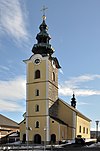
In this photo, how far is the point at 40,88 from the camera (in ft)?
161

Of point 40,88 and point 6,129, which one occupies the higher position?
point 40,88

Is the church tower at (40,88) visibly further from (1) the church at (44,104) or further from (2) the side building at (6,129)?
(2) the side building at (6,129)

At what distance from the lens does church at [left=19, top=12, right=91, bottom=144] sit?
4753 centimetres

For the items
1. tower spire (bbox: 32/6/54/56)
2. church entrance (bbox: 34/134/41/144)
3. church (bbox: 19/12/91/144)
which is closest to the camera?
church (bbox: 19/12/91/144)

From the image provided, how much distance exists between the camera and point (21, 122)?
50.5 m

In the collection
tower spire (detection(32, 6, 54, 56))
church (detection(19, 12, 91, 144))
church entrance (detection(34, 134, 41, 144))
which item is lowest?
church entrance (detection(34, 134, 41, 144))

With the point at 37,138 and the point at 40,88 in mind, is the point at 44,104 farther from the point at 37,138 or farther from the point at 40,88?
the point at 37,138

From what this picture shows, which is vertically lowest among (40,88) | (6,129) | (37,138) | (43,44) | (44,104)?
(37,138)

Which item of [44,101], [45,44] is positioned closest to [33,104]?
[44,101]

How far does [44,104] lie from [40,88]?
281cm

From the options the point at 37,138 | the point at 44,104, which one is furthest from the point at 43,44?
the point at 37,138

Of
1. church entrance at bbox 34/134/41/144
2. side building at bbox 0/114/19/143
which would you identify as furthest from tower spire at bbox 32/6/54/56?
side building at bbox 0/114/19/143

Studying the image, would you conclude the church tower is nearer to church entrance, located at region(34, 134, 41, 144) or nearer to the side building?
church entrance, located at region(34, 134, 41, 144)

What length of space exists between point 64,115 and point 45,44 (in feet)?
41.7
